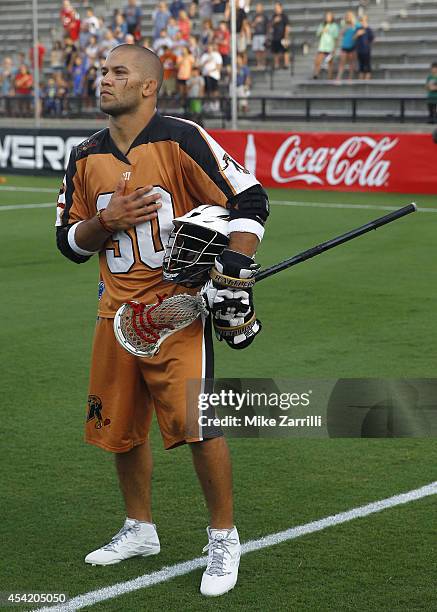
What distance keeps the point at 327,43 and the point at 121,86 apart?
940 inches

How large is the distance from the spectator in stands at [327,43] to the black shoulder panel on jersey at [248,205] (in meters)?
23.8

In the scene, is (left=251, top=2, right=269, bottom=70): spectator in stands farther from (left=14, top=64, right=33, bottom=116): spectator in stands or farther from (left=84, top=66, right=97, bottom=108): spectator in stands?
(left=14, top=64, right=33, bottom=116): spectator in stands

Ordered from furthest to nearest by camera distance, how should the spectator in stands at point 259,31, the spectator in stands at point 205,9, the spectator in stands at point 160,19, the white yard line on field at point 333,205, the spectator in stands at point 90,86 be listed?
the spectator in stands at point 205,9
the spectator in stands at point 90,86
the spectator in stands at point 160,19
the spectator in stands at point 259,31
the white yard line on field at point 333,205

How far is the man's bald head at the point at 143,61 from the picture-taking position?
15.4 ft

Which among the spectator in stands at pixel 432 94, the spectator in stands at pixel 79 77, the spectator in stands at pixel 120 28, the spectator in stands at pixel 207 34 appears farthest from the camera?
the spectator in stands at pixel 79 77

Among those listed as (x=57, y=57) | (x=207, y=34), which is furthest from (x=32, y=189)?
(x=57, y=57)

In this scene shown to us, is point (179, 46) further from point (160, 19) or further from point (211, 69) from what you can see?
point (160, 19)

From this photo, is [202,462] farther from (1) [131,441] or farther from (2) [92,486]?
(2) [92,486]

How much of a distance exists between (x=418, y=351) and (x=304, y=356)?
859mm

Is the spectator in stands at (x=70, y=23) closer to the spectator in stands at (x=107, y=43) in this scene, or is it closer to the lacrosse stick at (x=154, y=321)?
the spectator in stands at (x=107, y=43)

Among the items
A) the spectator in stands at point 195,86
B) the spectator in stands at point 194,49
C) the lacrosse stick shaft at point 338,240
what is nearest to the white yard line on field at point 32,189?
the spectator in stands at point 195,86

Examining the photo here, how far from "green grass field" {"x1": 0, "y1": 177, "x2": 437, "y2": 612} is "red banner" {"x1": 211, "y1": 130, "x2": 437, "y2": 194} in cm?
764

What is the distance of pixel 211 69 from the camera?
27328 mm

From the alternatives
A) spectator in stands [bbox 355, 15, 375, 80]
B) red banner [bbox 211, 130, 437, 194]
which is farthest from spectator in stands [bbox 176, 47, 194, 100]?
red banner [bbox 211, 130, 437, 194]
